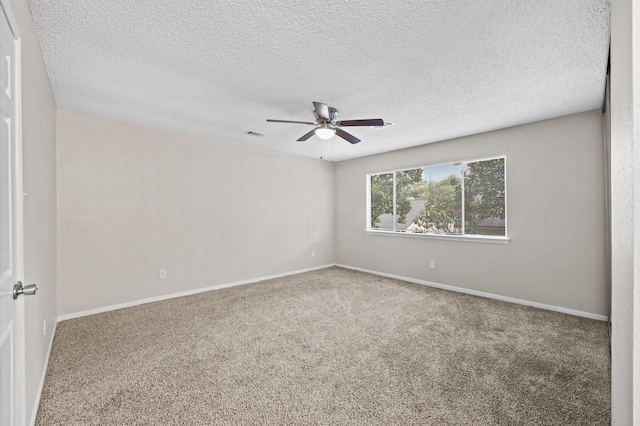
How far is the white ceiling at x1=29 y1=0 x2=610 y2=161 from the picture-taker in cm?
165

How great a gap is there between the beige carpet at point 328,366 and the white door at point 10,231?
71 centimetres

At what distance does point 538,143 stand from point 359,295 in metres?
3.10

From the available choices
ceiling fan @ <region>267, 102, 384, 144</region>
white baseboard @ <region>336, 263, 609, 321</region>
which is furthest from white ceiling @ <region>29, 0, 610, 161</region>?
white baseboard @ <region>336, 263, 609, 321</region>

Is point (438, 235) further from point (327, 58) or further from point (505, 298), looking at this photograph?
point (327, 58)

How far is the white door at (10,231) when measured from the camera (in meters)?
1.07

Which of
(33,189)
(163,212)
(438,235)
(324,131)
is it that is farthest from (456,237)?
(33,189)

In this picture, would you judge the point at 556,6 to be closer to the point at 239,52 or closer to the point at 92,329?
the point at 239,52

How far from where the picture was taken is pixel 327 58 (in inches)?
83.6

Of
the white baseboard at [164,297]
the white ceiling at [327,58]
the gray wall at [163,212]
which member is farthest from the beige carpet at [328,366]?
the white ceiling at [327,58]

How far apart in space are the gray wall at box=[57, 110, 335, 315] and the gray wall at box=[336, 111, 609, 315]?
2.79 m

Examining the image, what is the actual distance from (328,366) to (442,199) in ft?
11.2

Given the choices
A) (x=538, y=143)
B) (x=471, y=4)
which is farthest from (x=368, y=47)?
(x=538, y=143)

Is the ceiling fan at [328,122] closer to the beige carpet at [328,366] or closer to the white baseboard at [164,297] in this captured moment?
the beige carpet at [328,366]

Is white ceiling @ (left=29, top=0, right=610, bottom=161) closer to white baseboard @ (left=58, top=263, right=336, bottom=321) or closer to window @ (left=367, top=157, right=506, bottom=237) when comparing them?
window @ (left=367, top=157, right=506, bottom=237)
